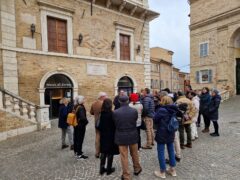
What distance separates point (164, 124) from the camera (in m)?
3.93

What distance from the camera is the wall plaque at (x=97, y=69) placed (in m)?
11.8

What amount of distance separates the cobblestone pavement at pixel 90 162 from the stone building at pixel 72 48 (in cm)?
402

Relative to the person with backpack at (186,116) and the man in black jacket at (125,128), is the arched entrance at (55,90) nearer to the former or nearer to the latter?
the person with backpack at (186,116)

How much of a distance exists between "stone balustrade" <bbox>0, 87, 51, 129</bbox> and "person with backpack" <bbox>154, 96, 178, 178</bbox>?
243 inches

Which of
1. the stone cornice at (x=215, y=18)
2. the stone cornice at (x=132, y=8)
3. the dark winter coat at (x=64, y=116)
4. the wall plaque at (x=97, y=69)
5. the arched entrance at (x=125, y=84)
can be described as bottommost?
the dark winter coat at (x=64, y=116)

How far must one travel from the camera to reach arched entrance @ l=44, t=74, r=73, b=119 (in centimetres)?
1028

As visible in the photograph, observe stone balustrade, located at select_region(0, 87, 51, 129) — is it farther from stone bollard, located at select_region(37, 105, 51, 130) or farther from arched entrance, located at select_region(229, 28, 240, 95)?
arched entrance, located at select_region(229, 28, 240, 95)

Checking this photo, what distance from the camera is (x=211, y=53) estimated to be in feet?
69.4

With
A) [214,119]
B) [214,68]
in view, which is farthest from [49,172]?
[214,68]

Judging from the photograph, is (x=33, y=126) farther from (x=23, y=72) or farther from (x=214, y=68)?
(x=214, y=68)

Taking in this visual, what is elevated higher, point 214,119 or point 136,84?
point 136,84

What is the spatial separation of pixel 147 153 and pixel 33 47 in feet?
26.4

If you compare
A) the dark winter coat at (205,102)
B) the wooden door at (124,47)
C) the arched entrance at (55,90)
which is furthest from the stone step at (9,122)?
the wooden door at (124,47)

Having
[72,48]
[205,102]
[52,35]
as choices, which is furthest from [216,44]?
[52,35]
